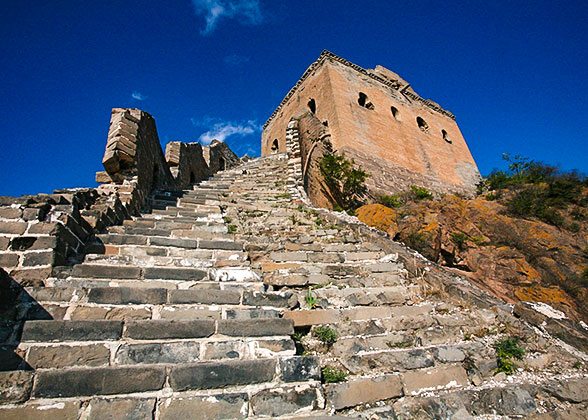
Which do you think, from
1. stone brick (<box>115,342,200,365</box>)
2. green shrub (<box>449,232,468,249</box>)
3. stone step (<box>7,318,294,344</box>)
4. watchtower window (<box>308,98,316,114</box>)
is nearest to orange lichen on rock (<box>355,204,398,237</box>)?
green shrub (<box>449,232,468,249</box>)

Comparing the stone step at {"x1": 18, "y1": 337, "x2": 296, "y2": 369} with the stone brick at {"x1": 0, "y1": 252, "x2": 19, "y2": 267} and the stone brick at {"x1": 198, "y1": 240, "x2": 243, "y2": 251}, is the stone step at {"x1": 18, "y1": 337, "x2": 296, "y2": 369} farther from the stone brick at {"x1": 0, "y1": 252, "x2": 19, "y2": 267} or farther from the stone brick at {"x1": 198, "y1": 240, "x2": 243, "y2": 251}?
the stone brick at {"x1": 198, "y1": 240, "x2": 243, "y2": 251}

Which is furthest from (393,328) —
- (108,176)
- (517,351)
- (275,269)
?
(108,176)

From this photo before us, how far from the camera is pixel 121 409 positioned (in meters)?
1.46

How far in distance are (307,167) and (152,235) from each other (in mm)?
6040

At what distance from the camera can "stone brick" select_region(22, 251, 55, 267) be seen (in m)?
2.25

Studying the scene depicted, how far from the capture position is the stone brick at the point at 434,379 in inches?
87.5

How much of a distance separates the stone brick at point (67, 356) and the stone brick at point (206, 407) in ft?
1.59

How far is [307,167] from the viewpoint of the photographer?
900cm

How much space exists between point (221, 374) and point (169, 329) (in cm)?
49

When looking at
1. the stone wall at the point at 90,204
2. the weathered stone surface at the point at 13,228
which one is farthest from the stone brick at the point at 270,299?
the weathered stone surface at the point at 13,228

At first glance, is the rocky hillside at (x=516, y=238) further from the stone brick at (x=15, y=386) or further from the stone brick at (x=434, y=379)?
the stone brick at (x=15, y=386)

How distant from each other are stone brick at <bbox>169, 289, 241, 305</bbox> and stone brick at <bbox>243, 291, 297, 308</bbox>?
0.28 ft

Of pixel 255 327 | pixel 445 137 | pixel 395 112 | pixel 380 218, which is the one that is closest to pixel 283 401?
pixel 255 327

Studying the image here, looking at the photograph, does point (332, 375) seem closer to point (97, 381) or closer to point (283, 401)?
point (283, 401)
